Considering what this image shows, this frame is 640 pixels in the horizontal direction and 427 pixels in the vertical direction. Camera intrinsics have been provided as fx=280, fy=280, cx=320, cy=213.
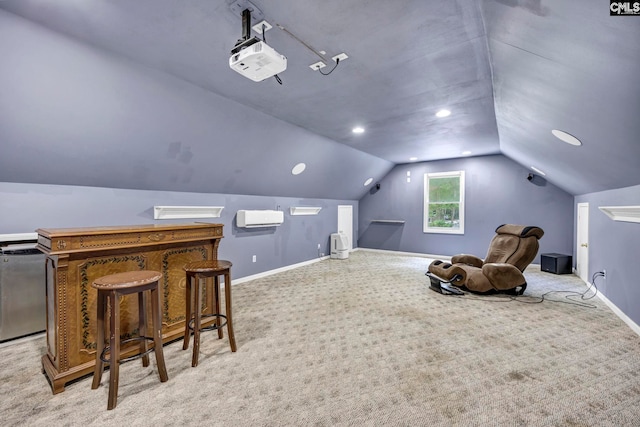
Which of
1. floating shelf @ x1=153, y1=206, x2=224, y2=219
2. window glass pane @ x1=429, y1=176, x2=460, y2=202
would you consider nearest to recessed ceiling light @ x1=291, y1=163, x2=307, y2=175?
floating shelf @ x1=153, y1=206, x2=224, y2=219

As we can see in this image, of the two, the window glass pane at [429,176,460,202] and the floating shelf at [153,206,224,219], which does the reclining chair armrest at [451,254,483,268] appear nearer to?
the window glass pane at [429,176,460,202]

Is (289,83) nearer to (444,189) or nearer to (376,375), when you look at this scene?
(376,375)

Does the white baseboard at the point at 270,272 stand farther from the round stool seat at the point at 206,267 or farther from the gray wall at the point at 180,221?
the round stool seat at the point at 206,267

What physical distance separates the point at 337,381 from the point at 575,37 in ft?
8.52

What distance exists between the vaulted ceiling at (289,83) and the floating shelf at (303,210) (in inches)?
73.1

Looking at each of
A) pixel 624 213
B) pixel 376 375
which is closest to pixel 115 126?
pixel 376 375

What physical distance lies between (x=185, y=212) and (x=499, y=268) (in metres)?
4.60

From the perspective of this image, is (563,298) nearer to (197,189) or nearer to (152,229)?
(152,229)

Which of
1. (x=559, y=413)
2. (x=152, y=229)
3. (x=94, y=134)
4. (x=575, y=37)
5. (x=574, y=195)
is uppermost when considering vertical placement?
(x=575, y=37)

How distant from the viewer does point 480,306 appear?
368 cm

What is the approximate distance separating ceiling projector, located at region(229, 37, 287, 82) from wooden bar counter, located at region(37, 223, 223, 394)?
152 cm

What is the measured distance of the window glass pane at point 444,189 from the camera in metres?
7.04

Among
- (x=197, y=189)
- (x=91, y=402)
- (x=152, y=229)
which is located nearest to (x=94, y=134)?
(x=152, y=229)

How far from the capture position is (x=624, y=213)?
3109 millimetres
